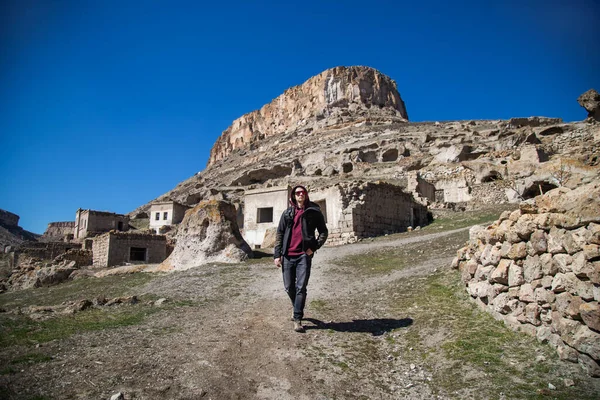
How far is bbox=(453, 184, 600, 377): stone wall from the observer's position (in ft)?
11.5

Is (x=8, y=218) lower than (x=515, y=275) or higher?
higher

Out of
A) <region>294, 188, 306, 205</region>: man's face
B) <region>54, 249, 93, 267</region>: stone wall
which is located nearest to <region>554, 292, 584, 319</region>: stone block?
<region>294, 188, 306, 205</region>: man's face

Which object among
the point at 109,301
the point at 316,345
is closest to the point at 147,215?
the point at 109,301

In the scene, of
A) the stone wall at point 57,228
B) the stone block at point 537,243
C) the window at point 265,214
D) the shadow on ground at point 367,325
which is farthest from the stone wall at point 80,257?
the stone wall at point 57,228

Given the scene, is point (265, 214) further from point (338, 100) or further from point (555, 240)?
point (338, 100)

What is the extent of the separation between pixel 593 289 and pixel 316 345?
2.91 meters

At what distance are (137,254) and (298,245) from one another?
18.1 metres

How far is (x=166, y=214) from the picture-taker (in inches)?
1667

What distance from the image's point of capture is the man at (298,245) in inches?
208

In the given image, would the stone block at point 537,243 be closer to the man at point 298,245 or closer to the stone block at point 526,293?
the stone block at point 526,293

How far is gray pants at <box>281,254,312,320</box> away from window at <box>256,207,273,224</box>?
1557 centimetres

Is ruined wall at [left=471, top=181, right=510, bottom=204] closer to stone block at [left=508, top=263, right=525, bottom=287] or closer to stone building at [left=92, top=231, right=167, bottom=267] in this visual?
stone block at [left=508, top=263, right=525, bottom=287]

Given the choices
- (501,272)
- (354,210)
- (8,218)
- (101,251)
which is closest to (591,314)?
(501,272)

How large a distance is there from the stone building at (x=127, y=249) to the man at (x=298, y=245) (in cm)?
1724
